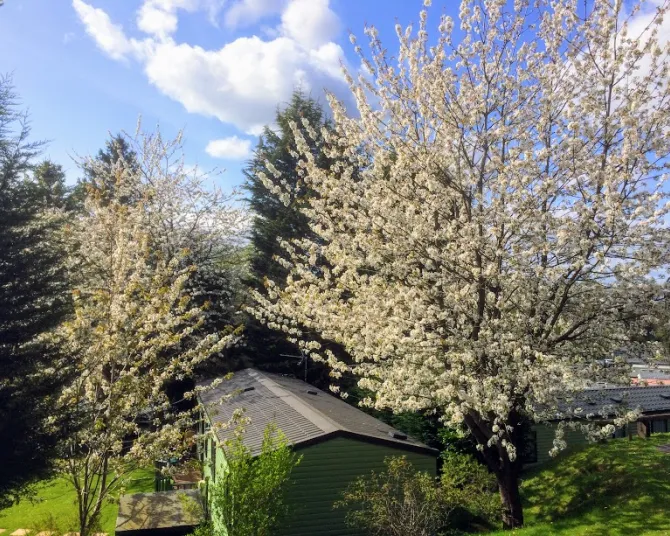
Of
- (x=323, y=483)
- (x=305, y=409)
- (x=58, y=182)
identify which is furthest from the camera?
(x=58, y=182)

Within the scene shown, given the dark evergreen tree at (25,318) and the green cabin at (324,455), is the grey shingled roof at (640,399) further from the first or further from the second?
the dark evergreen tree at (25,318)

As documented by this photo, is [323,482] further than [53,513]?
No

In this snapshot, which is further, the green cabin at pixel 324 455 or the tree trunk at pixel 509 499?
the green cabin at pixel 324 455

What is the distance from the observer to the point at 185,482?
16562mm

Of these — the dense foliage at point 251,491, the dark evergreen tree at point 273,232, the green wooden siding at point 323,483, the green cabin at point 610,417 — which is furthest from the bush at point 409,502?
the dark evergreen tree at point 273,232

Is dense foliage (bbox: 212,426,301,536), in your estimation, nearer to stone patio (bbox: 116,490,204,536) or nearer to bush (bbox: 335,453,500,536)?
bush (bbox: 335,453,500,536)

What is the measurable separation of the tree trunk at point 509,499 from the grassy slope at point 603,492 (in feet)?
1.19

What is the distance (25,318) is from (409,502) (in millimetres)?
8520

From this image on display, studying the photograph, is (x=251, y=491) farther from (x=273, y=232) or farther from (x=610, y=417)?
(x=273, y=232)

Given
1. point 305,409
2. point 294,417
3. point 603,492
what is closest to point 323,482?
point 294,417

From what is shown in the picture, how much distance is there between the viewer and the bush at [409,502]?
1063 cm

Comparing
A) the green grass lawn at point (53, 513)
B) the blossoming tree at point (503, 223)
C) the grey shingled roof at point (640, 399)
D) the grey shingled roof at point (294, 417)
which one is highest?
the blossoming tree at point (503, 223)

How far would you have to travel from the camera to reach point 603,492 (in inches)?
457

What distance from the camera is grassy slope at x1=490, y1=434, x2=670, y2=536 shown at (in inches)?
383
